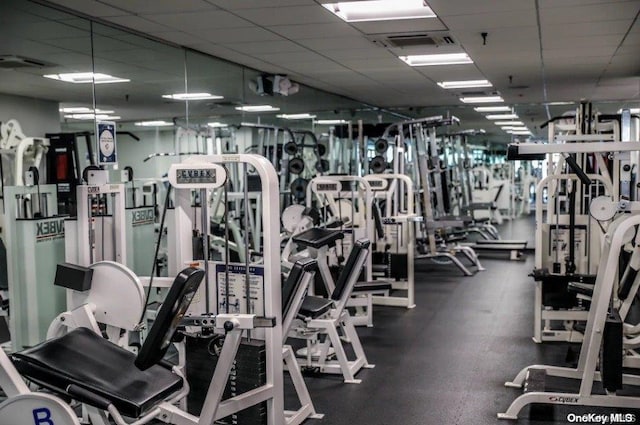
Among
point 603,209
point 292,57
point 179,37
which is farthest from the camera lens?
point 292,57

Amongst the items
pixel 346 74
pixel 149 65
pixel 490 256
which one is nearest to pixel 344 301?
pixel 149 65

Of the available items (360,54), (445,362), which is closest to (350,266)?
(445,362)

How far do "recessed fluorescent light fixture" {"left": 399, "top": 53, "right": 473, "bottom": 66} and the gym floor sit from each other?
247 cm

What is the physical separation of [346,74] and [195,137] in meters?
1.95

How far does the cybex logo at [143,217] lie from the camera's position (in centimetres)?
528

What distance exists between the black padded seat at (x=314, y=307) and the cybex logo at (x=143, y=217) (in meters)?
1.82

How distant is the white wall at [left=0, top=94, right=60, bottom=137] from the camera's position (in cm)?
446

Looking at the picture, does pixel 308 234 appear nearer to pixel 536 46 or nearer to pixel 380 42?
pixel 380 42

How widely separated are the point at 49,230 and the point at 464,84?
5.87 meters

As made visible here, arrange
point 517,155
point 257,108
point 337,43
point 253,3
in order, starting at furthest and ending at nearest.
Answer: point 257,108 → point 337,43 → point 253,3 → point 517,155

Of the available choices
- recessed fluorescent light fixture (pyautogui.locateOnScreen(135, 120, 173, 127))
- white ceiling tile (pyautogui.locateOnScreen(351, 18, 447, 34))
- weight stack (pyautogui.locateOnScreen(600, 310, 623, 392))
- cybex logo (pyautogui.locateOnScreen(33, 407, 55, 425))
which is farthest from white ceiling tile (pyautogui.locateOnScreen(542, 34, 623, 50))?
cybex logo (pyautogui.locateOnScreen(33, 407, 55, 425))

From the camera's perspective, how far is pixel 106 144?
4188 millimetres

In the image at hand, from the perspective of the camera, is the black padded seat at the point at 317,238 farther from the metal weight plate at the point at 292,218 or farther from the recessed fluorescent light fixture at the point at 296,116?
the recessed fluorescent light fixture at the point at 296,116

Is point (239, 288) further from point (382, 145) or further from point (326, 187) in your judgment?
point (382, 145)
